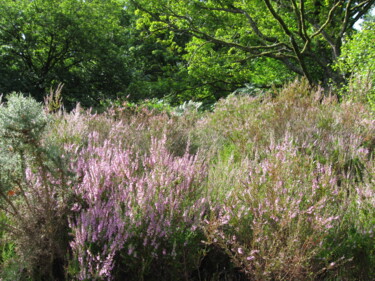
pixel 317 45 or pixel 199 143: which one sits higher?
pixel 317 45

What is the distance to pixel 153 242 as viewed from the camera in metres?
1.77

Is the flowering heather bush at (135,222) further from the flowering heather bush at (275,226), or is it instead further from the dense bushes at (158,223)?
the flowering heather bush at (275,226)

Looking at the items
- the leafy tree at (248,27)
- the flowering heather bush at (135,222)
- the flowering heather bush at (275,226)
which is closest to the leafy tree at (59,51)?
the leafy tree at (248,27)

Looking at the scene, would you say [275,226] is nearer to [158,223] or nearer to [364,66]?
[158,223]

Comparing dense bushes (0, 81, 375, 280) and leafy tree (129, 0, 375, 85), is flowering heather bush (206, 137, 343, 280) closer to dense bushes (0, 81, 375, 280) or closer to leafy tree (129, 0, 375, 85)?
dense bushes (0, 81, 375, 280)

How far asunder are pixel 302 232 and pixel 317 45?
12.9m

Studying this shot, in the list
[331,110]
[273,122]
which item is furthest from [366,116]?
[273,122]

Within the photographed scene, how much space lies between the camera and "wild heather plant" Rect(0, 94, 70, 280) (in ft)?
5.57

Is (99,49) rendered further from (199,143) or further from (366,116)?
(366,116)

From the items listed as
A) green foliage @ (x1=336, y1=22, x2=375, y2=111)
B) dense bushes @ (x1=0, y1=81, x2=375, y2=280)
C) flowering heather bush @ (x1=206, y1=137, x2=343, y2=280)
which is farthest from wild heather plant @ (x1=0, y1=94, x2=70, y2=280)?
green foliage @ (x1=336, y1=22, x2=375, y2=111)

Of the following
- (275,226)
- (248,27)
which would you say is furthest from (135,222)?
(248,27)

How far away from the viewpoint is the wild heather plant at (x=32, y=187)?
1.70 m

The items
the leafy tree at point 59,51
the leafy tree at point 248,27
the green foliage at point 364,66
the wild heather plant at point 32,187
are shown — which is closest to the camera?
the wild heather plant at point 32,187

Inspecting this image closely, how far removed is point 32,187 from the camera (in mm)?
1940
